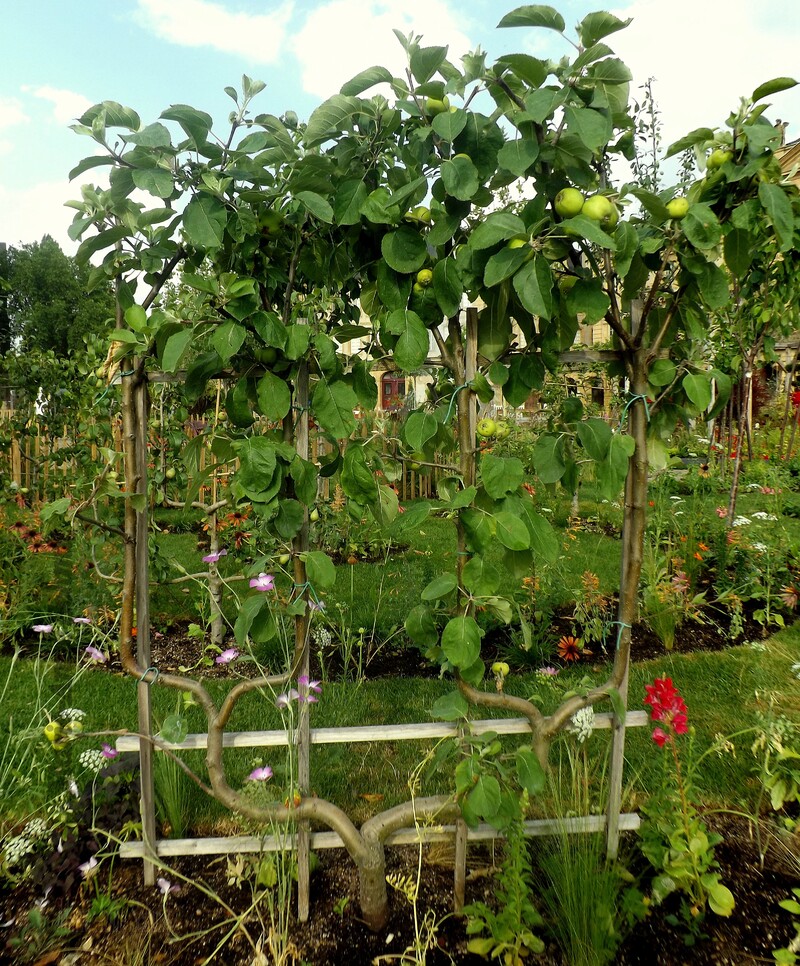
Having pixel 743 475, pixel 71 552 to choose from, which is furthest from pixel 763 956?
pixel 743 475

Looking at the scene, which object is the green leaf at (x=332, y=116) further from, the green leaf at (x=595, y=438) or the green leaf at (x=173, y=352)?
the green leaf at (x=595, y=438)

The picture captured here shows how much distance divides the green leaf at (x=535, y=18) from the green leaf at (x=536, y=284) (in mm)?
483

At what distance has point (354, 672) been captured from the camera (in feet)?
11.3

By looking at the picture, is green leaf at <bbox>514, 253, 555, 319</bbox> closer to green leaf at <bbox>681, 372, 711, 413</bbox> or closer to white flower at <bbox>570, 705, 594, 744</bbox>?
green leaf at <bbox>681, 372, 711, 413</bbox>

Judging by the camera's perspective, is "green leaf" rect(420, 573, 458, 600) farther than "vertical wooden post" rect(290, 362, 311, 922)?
No

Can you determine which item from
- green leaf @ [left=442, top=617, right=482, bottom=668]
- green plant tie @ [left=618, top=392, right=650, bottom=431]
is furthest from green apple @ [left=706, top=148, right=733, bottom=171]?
green leaf @ [left=442, top=617, right=482, bottom=668]

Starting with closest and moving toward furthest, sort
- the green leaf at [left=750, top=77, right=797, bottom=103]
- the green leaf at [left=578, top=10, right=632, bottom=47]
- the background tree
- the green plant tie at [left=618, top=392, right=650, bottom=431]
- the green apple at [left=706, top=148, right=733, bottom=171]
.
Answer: the green leaf at [left=578, top=10, right=632, bottom=47] → the green leaf at [left=750, top=77, right=797, bottom=103] → the green apple at [left=706, top=148, right=733, bottom=171] → the green plant tie at [left=618, top=392, right=650, bottom=431] → the background tree

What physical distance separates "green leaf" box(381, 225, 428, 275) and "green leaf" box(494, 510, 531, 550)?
0.64 metres

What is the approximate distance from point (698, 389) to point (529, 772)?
1073mm

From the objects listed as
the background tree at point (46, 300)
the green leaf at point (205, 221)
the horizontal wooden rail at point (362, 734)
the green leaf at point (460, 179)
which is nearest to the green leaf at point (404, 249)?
the green leaf at point (460, 179)

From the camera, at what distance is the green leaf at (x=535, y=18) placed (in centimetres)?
141

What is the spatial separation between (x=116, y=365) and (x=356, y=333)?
0.67 metres

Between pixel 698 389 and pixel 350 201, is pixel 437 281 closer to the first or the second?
pixel 350 201

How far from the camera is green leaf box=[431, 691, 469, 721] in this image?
1744 millimetres
